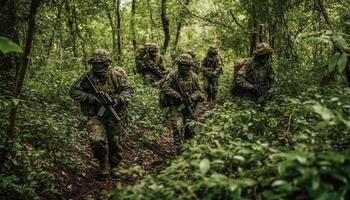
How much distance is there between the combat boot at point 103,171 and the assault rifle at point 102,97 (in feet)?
2.55

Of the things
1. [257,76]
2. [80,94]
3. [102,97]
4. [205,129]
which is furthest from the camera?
[257,76]

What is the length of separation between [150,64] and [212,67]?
7.43 feet

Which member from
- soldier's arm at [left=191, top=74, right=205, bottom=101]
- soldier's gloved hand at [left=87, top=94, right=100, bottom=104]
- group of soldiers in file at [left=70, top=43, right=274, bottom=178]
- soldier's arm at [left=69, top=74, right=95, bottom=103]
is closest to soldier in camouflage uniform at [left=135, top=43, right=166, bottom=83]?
group of soldiers in file at [left=70, top=43, right=274, bottom=178]

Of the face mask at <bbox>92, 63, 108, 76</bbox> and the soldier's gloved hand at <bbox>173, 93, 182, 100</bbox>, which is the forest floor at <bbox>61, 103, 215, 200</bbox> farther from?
the face mask at <bbox>92, 63, 108, 76</bbox>

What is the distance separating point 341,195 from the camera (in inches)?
120

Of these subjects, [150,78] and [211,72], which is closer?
[150,78]

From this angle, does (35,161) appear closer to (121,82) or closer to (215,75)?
(121,82)

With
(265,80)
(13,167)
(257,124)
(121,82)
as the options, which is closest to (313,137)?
(257,124)

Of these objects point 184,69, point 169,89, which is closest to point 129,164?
point 169,89

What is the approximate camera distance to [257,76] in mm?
10320

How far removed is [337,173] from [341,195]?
24 centimetres

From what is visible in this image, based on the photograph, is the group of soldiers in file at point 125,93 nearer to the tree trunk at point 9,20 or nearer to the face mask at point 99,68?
the face mask at point 99,68

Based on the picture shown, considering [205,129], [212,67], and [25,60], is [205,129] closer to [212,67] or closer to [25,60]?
[25,60]

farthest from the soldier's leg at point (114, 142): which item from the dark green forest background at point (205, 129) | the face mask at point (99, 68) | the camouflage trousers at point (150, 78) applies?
the camouflage trousers at point (150, 78)
